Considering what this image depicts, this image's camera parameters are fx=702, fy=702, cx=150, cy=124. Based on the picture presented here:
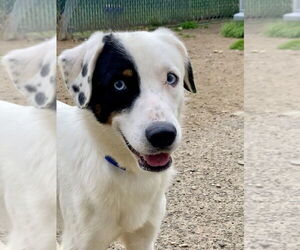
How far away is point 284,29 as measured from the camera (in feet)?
8.31

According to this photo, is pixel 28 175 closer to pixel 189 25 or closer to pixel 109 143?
pixel 109 143

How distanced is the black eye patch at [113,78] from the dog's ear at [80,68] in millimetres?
18

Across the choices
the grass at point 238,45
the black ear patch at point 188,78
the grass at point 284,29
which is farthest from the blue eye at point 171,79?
the grass at point 284,29

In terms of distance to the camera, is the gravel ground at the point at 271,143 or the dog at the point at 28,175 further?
the gravel ground at the point at 271,143

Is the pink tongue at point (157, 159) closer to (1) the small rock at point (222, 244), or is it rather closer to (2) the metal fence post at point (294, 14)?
(1) the small rock at point (222, 244)

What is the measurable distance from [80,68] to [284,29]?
1.14 metres

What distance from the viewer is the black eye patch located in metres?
1.59

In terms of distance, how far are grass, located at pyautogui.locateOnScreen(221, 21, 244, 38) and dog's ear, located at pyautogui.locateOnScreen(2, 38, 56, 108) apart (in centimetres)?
71

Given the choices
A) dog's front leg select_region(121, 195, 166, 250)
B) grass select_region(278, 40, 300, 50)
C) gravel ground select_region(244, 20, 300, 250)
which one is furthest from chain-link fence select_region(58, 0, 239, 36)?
grass select_region(278, 40, 300, 50)

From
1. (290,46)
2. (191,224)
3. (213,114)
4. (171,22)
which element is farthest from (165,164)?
(290,46)

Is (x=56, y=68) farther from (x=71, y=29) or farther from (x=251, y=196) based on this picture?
(x=251, y=196)

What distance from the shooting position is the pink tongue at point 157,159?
1.66m

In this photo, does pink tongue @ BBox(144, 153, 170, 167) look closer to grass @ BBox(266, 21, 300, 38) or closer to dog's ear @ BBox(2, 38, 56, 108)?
dog's ear @ BBox(2, 38, 56, 108)

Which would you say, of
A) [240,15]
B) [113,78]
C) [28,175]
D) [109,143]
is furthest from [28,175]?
[240,15]
